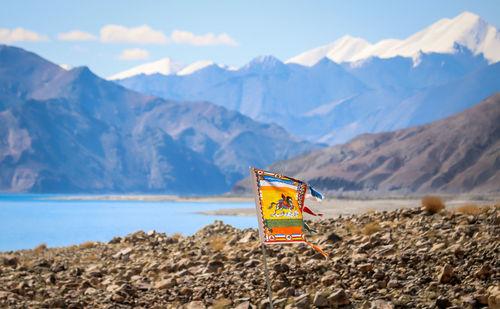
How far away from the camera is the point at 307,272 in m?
14.8

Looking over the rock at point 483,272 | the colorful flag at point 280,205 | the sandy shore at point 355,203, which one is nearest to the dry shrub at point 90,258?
the sandy shore at point 355,203

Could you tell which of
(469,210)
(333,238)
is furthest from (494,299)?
(469,210)

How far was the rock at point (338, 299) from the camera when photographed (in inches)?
502

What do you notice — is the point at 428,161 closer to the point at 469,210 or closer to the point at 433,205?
the point at 433,205

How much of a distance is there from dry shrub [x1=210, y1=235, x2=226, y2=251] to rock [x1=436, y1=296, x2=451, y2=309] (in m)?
8.79

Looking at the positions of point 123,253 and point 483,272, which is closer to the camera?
point 483,272

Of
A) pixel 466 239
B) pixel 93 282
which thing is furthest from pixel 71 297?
pixel 466 239

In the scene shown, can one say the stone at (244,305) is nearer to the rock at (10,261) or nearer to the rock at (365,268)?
the rock at (365,268)

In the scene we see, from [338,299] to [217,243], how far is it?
809 centimetres

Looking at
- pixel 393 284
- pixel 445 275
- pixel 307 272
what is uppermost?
pixel 307 272

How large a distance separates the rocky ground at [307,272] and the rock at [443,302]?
19 millimetres

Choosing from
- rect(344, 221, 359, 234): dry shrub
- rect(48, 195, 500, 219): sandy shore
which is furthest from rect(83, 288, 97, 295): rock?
rect(344, 221, 359, 234): dry shrub

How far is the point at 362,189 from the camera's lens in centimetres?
12462

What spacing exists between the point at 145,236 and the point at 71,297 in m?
8.44
